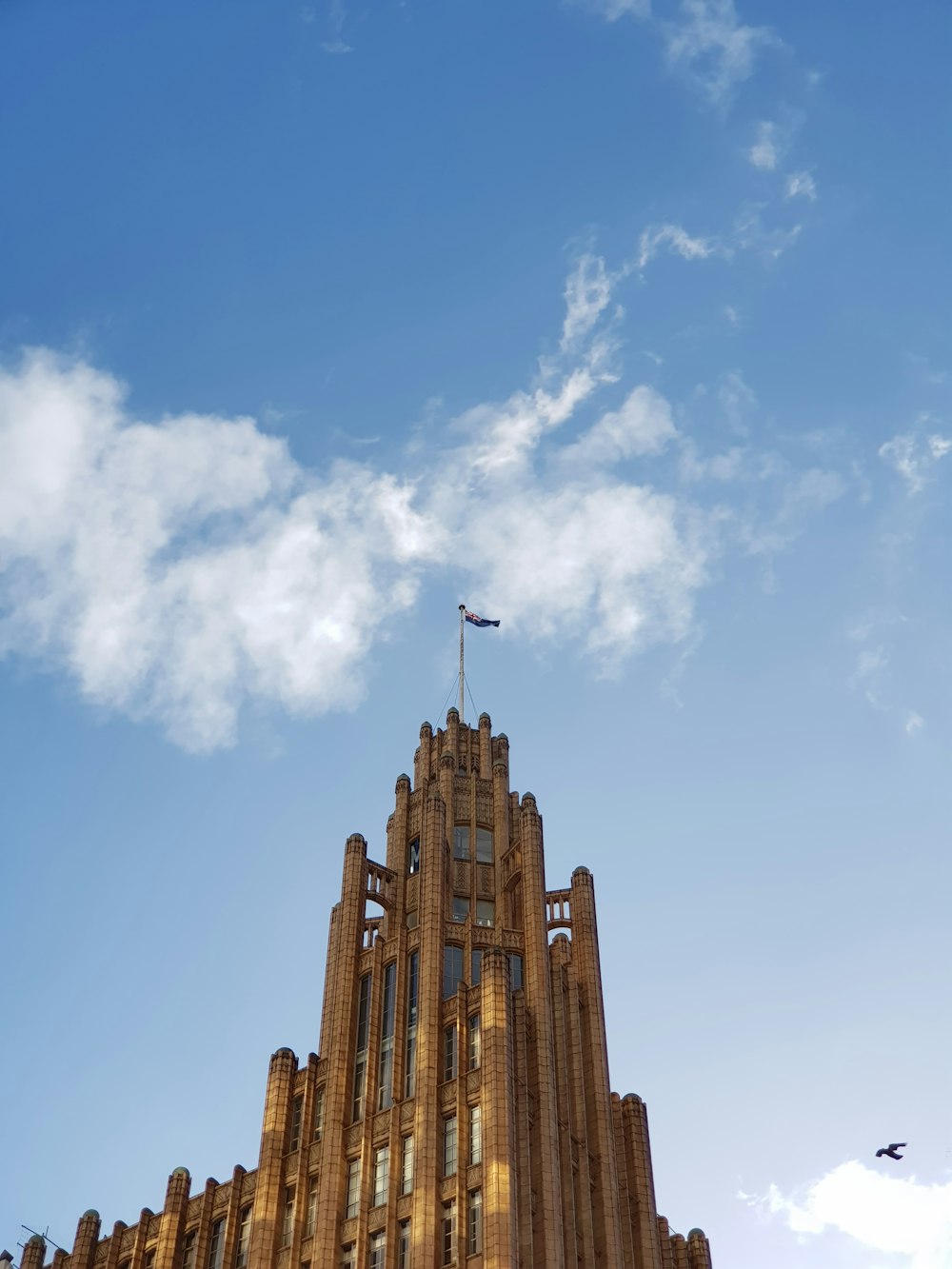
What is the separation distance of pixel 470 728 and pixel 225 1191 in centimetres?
3786

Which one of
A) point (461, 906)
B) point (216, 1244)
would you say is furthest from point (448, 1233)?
point (461, 906)

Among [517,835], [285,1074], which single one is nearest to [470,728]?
[517,835]

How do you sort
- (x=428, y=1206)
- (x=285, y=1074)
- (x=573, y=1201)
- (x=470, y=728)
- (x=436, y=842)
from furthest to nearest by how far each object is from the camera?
(x=470, y=728) < (x=436, y=842) < (x=285, y=1074) < (x=573, y=1201) < (x=428, y=1206)

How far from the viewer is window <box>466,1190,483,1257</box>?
69.9 m

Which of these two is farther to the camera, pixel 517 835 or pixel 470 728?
pixel 470 728

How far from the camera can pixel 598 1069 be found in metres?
84.2

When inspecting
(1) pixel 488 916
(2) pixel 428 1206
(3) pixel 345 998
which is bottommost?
(2) pixel 428 1206

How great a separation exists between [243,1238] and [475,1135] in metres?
15.3

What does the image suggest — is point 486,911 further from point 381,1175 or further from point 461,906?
point 381,1175

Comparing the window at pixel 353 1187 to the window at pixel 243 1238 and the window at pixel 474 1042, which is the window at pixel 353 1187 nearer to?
the window at pixel 243 1238

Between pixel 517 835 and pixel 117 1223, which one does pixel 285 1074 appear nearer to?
pixel 117 1223

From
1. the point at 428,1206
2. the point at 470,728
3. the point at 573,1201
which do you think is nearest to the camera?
the point at 428,1206

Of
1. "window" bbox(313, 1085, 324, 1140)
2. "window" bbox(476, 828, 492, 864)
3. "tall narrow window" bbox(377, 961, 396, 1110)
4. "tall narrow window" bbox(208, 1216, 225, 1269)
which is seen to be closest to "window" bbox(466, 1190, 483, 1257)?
"tall narrow window" bbox(377, 961, 396, 1110)

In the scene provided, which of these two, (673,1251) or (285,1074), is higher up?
(285,1074)
